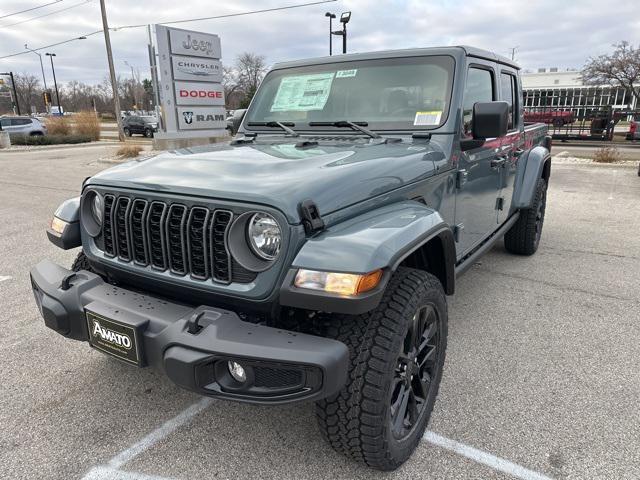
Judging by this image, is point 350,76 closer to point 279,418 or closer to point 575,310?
point 279,418

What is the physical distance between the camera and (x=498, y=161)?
377cm

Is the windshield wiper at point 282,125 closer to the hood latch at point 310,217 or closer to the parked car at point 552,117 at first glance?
the hood latch at point 310,217

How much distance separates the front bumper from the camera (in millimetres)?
1717

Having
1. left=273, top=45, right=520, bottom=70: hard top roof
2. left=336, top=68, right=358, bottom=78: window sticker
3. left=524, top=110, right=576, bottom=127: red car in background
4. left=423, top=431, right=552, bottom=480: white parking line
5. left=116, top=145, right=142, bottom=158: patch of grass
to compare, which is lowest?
left=423, top=431, right=552, bottom=480: white parking line

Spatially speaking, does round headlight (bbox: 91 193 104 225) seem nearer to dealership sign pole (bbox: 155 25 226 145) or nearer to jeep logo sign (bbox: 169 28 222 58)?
dealership sign pole (bbox: 155 25 226 145)

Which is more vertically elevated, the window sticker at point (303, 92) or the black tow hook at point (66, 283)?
the window sticker at point (303, 92)

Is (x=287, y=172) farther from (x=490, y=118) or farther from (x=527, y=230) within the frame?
(x=527, y=230)

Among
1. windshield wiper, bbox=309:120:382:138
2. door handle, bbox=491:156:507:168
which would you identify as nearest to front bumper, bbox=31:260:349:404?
windshield wiper, bbox=309:120:382:138

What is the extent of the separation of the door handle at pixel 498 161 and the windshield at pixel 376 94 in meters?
0.86

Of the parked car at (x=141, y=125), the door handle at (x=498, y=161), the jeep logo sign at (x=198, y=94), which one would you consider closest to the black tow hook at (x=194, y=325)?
the door handle at (x=498, y=161)

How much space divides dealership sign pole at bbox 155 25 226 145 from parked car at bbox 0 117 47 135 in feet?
54.1

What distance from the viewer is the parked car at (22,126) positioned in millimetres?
26141

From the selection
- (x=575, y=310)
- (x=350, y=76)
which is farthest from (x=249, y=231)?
(x=575, y=310)

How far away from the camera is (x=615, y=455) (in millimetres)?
2223
